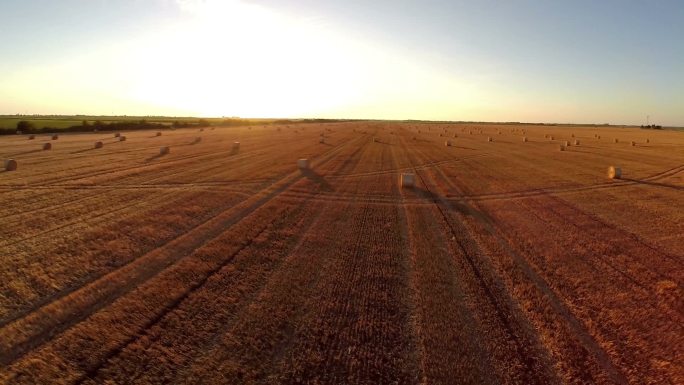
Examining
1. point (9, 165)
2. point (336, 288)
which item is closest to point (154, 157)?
point (9, 165)

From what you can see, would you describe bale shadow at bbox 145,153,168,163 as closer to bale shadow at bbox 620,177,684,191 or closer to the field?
the field

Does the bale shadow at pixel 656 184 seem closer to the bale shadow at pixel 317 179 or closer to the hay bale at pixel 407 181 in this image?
the hay bale at pixel 407 181

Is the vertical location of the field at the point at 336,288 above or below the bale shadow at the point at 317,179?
below

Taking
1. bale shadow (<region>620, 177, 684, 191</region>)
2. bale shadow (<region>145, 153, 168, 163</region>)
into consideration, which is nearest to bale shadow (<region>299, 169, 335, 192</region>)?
bale shadow (<region>145, 153, 168, 163</region>)

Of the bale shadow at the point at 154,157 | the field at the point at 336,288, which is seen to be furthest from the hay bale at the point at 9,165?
the bale shadow at the point at 154,157

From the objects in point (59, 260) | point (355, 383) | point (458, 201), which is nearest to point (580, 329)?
point (355, 383)

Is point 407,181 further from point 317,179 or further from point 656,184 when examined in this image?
point 656,184
